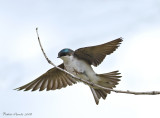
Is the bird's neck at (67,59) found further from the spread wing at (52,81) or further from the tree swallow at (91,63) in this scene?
the spread wing at (52,81)

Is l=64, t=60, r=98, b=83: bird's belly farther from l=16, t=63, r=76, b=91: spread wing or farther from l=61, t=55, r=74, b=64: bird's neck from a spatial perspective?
l=16, t=63, r=76, b=91: spread wing

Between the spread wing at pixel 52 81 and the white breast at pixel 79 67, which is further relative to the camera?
the spread wing at pixel 52 81

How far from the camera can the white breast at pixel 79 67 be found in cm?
446

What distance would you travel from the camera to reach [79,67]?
4.52 meters

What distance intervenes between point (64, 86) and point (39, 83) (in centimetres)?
34

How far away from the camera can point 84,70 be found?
177 inches

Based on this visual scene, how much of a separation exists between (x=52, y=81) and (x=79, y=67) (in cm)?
85

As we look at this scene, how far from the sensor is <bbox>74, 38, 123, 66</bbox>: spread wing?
4.41 m

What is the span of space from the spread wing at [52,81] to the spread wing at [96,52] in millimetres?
474

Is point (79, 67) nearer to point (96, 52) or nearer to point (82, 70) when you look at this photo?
point (82, 70)

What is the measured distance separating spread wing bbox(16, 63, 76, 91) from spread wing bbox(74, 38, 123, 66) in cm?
47

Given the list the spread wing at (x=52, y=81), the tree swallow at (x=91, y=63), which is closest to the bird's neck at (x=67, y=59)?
the tree swallow at (x=91, y=63)

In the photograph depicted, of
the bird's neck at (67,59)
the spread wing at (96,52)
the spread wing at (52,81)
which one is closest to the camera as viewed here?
the spread wing at (96,52)

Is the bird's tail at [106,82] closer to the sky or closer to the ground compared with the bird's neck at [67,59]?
closer to the ground
